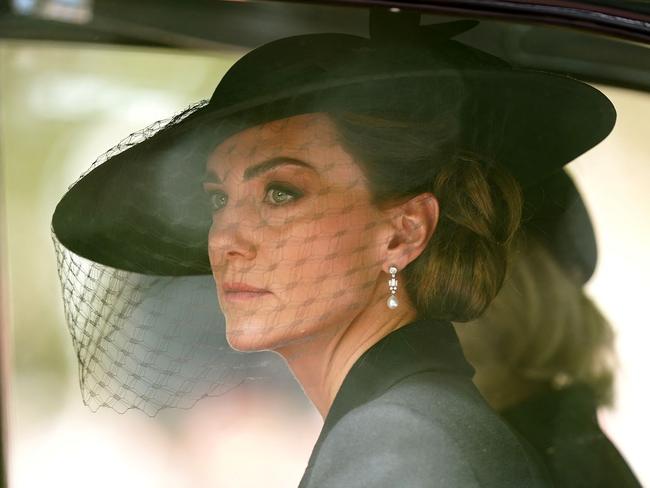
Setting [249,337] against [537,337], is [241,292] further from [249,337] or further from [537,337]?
[537,337]

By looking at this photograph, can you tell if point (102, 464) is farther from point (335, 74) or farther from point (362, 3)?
point (362, 3)

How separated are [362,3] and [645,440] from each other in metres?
0.94

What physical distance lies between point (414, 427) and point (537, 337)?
0.96 feet

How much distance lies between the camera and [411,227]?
1.40 m

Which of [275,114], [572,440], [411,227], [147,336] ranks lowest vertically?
[572,440]

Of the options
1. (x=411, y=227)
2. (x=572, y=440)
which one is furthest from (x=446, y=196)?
(x=572, y=440)

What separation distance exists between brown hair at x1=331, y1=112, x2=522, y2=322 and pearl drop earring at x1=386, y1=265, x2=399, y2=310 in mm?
20

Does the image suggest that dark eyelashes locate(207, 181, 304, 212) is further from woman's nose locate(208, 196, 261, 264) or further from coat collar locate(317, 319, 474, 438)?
coat collar locate(317, 319, 474, 438)

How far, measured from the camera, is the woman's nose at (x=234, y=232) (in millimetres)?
1348

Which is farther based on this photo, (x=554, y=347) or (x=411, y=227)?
(x=554, y=347)

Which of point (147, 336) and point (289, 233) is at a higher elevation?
point (289, 233)

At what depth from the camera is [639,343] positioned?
5.06ft

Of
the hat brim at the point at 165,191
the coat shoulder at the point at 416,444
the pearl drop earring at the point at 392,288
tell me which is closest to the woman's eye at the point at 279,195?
the hat brim at the point at 165,191

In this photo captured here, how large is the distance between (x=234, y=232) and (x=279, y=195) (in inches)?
3.7
